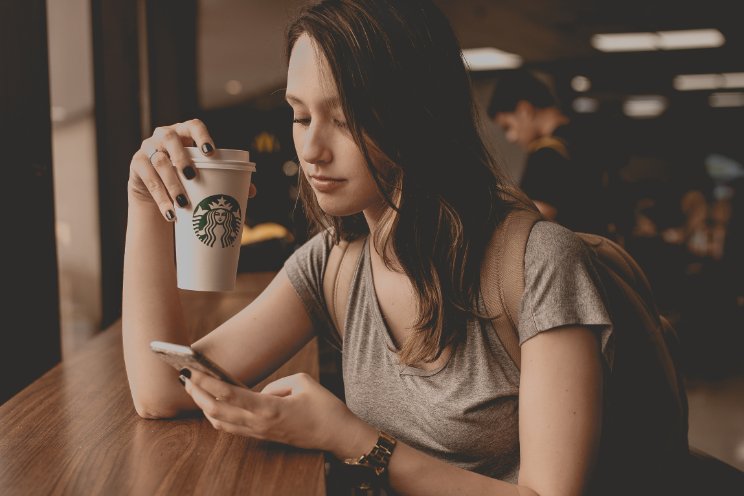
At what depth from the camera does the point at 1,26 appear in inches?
55.4

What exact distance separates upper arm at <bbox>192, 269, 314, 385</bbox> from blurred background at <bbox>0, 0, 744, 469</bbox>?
0.31 m

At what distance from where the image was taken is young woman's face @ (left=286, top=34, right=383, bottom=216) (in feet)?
3.24

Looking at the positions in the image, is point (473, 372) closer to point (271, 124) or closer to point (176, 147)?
point (176, 147)

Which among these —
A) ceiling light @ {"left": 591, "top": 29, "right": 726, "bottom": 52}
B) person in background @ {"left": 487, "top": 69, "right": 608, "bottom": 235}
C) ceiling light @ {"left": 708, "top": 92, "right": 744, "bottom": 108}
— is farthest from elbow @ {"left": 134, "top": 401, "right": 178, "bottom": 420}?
ceiling light @ {"left": 708, "top": 92, "right": 744, "bottom": 108}

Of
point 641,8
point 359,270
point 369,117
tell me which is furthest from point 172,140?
point 641,8

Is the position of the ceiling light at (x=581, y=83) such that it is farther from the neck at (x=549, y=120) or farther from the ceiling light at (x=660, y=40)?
the neck at (x=549, y=120)

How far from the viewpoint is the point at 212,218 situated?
0.97m

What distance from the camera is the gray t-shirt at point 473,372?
0.95 m

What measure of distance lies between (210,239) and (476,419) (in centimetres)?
46

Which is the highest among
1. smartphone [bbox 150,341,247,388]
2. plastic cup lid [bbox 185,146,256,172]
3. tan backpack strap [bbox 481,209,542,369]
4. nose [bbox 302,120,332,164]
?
nose [bbox 302,120,332,164]

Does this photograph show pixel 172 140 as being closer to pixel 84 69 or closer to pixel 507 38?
pixel 84 69

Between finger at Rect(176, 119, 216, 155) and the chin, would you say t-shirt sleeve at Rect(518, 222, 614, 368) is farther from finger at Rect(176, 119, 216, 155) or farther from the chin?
finger at Rect(176, 119, 216, 155)

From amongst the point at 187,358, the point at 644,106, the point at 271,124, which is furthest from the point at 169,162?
the point at 644,106

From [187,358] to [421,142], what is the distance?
471mm
